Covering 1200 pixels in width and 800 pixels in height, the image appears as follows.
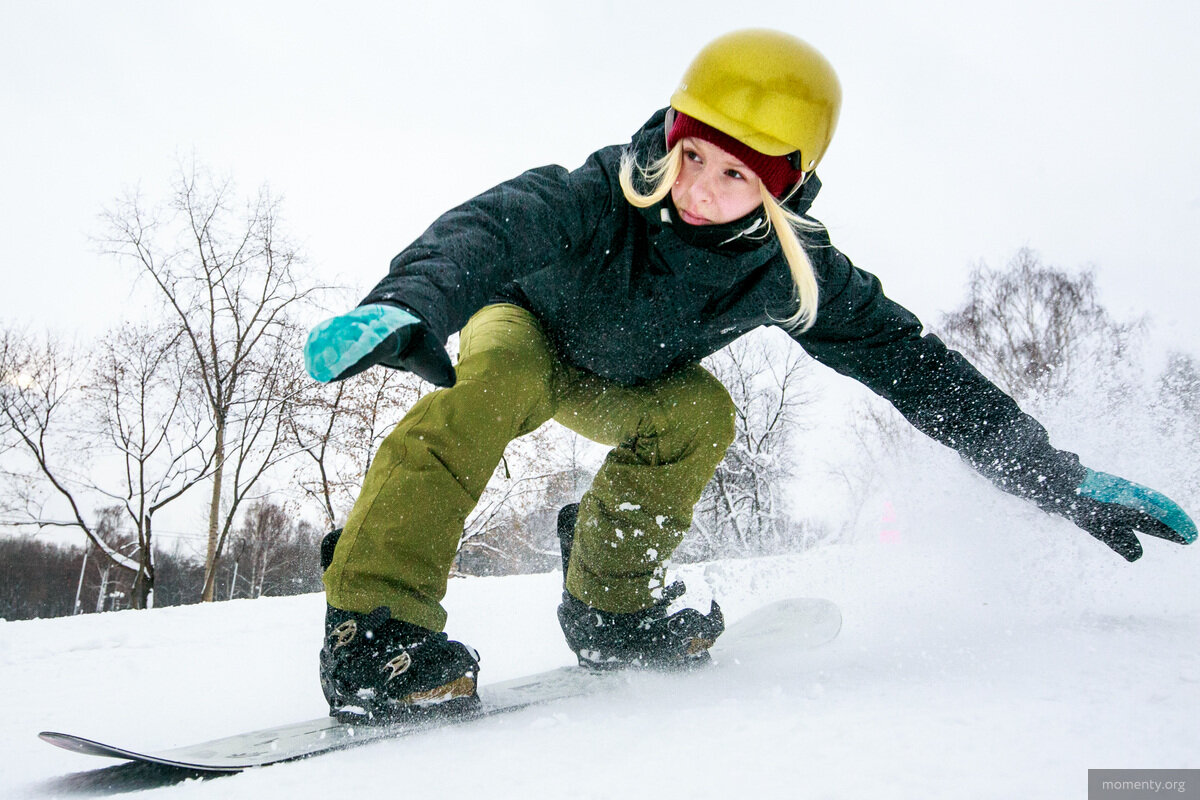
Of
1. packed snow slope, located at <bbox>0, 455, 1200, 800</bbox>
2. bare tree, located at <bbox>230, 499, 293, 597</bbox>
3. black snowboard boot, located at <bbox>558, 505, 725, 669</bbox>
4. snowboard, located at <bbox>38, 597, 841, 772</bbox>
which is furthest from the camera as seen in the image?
bare tree, located at <bbox>230, 499, 293, 597</bbox>

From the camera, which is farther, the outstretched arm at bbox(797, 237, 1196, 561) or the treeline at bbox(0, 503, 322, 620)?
the treeline at bbox(0, 503, 322, 620)

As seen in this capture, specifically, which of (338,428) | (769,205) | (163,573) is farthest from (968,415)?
→ (163,573)

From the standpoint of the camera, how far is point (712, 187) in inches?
57.0

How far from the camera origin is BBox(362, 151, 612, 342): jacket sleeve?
3.51ft

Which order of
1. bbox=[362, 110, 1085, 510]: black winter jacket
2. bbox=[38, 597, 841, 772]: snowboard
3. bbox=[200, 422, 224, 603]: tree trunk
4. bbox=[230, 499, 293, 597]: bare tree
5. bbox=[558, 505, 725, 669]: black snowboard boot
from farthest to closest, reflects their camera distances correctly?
bbox=[230, 499, 293, 597]: bare tree < bbox=[200, 422, 224, 603]: tree trunk < bbox=[558, 505, 725, 669]: black snowboard boot < bbox=[362, 110, 1085, 510]: black winter jacket < bbox=[38, 597, 841, 772]: snowboard

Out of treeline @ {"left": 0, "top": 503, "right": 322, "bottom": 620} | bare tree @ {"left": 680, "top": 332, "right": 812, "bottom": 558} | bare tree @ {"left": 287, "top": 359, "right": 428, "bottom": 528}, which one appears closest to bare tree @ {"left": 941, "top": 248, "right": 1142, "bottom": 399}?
bare tree @ {"left": 680, "top": 332, "right": 812, "bottom": 558}

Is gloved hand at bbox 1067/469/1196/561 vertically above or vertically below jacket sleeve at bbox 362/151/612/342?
below

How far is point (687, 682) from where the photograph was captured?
4.94 ft

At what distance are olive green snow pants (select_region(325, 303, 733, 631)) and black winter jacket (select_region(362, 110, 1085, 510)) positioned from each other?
0.34 feet

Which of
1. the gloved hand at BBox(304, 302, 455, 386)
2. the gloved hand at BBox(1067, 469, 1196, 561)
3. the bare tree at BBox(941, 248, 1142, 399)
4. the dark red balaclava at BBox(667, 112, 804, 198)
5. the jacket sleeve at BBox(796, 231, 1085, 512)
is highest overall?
the bare tree at BBox(941, 248, 1142, 399)

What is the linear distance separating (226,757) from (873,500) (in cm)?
261

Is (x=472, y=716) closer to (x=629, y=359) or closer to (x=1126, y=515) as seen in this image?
(x=629, y=359)

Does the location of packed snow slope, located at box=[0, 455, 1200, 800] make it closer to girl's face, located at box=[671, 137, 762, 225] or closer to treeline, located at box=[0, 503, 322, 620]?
girl's face, located at box=[671, 137, 762, 225]

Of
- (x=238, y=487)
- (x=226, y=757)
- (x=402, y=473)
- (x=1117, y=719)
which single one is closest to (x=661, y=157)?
(x=402, y=473)
